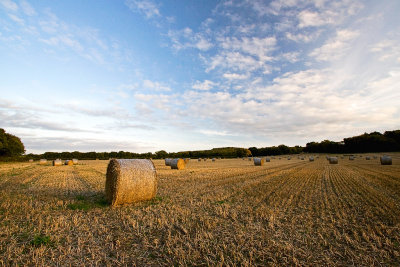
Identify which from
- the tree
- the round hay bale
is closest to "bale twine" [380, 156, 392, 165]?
the round hay bale

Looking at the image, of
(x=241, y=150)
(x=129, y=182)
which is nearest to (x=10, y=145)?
(x=129, y=182)

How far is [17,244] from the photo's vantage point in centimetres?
421

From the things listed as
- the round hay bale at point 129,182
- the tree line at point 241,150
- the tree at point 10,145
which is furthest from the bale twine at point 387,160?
the tree at point 10,145

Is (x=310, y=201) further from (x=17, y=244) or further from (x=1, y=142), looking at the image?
(x=1, y=142)

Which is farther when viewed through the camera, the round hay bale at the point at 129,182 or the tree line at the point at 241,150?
the tree line at the point at 241,150

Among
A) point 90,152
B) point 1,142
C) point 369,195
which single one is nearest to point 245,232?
point 369,195

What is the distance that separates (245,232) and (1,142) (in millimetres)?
63727

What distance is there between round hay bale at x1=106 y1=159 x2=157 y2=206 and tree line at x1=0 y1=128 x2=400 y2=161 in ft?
188

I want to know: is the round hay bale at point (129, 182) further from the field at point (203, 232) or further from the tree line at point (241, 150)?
the tree line at point (241, 150)

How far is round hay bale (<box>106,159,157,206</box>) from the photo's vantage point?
7.46 meters

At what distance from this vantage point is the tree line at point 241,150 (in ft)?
174

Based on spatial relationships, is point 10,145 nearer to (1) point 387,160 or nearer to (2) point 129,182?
(2) point 129,182

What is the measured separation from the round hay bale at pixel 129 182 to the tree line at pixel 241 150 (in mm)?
57230

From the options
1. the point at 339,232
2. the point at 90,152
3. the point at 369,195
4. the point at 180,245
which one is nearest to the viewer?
the point at 180,245
